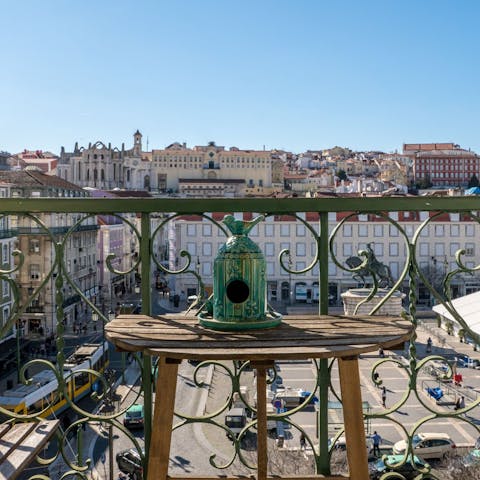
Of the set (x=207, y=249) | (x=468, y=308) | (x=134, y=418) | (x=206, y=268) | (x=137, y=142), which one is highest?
(x=137, y=142)

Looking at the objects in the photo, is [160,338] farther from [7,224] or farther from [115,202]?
[7,224]

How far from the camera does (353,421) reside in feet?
5.78

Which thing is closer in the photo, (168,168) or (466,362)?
(466,362)

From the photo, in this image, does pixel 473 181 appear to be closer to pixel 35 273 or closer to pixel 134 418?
pixel 35 273

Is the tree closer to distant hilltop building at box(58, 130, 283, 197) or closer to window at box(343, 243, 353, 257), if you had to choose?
distant hilltop building at box(58, 130, 283, 197)

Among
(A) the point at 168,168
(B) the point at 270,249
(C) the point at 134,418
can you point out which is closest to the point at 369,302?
(C) the point at 134,418

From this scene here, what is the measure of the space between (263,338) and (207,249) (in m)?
29.3

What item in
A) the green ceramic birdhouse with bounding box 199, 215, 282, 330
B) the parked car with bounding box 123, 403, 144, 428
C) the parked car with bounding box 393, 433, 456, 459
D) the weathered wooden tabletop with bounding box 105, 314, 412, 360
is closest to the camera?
the weathered wooden tabletop with bounding box 105, 314, 412, 360

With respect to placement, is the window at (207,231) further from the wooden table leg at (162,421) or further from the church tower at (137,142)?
the church tower at (137,142)

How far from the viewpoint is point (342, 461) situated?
7.78 meters

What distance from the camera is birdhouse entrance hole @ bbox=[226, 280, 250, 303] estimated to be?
6.29 feet

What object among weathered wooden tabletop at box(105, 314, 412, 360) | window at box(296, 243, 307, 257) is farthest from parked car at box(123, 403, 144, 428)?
window at box(296, 243, 307, 257)

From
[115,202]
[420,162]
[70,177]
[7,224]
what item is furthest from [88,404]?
[420,162]

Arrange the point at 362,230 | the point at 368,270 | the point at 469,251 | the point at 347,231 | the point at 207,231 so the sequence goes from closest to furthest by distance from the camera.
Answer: the point at 368,270, the point at 469,251, the point at 362,230, the point at 347,231, the point at 207,231
